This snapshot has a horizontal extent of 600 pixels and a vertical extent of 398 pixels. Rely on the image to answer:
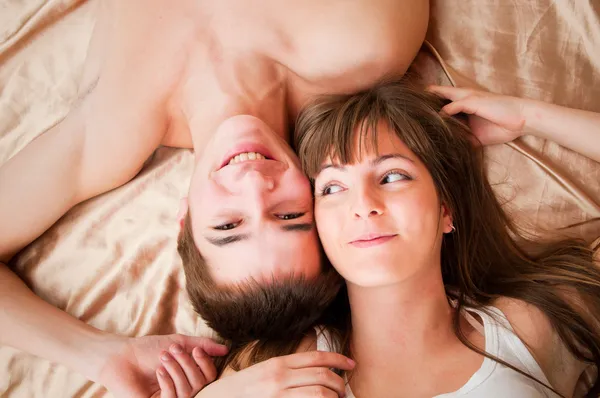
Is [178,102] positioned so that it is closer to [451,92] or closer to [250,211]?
[250,211]

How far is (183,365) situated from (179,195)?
1.72 ft

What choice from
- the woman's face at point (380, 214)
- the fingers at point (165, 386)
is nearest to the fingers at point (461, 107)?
the woman's face at point (380, 214)

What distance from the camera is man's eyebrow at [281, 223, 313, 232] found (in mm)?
Answer: 1386

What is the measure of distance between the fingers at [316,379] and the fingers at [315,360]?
0.02 m

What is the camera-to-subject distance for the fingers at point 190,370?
4.67ft

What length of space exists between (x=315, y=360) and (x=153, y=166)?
79cm

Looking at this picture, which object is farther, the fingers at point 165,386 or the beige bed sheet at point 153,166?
the beige bed sheet at point 153,166

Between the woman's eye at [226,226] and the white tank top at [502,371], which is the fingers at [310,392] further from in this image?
the woman's eye at [226,226]

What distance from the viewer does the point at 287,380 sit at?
4.31 feet

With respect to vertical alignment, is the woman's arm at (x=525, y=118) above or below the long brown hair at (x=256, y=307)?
above

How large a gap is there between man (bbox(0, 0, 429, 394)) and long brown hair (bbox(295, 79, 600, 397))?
111 mm

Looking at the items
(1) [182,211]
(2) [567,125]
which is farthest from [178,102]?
(2) [567,125]

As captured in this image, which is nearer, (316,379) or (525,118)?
(316,379)

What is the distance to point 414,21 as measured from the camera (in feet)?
5.49
